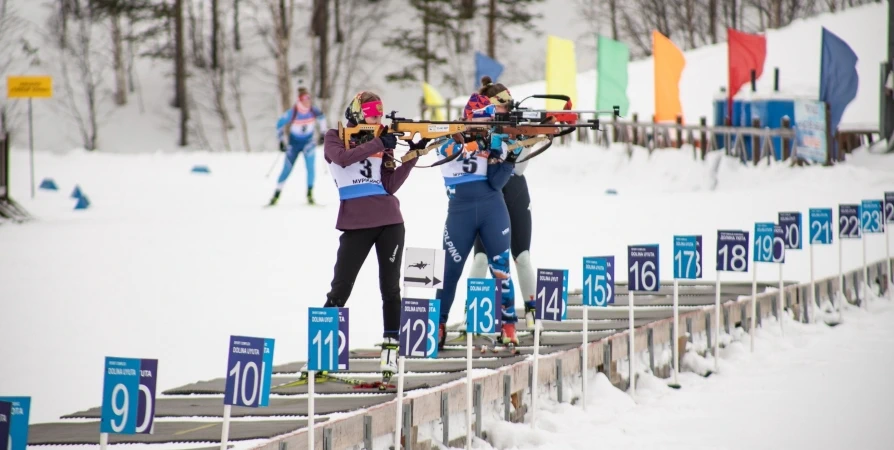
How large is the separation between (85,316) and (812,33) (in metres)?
25.7

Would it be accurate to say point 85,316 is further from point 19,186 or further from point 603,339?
point 19,186

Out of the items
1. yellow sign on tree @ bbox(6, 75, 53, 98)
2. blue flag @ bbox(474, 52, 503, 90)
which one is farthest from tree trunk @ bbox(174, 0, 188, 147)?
yellow sign on tree @ bbox(6, 75, 53, 98)

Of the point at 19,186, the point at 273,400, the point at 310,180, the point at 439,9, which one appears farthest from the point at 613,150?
the point at 273,400

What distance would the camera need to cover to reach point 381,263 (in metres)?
5.97

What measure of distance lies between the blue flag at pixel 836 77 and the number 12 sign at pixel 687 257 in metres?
11.9

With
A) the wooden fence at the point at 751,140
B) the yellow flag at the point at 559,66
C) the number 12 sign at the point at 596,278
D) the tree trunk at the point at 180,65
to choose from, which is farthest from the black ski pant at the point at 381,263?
the tree trunk at the point at 180,65

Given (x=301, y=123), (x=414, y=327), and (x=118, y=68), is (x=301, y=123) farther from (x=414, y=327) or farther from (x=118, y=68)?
(x=118, y=68)

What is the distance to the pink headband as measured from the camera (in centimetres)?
575

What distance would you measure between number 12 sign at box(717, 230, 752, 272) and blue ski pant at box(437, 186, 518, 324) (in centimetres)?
198

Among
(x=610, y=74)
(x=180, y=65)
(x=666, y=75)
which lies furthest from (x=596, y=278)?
(x=180, y=65)

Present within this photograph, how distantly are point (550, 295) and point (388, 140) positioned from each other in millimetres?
1324

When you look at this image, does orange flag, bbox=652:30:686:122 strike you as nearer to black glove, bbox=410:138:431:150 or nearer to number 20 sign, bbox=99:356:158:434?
black glove, bbox=410:138:431:150

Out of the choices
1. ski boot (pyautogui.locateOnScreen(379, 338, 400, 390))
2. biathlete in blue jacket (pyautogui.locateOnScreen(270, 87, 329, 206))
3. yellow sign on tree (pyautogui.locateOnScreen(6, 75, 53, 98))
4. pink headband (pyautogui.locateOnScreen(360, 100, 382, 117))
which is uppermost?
yellow sign on tree (pyautogui.locateOnScreen(6, 75, 53, 98))

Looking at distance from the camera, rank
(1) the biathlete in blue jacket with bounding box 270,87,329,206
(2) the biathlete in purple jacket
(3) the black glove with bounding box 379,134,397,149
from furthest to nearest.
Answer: (1) the biathlete in blue jacket with bounding box 270,87,329,206 < (2) the biathlete in purple jacket < (3) the black glove with bounding box 379,134,397,149
